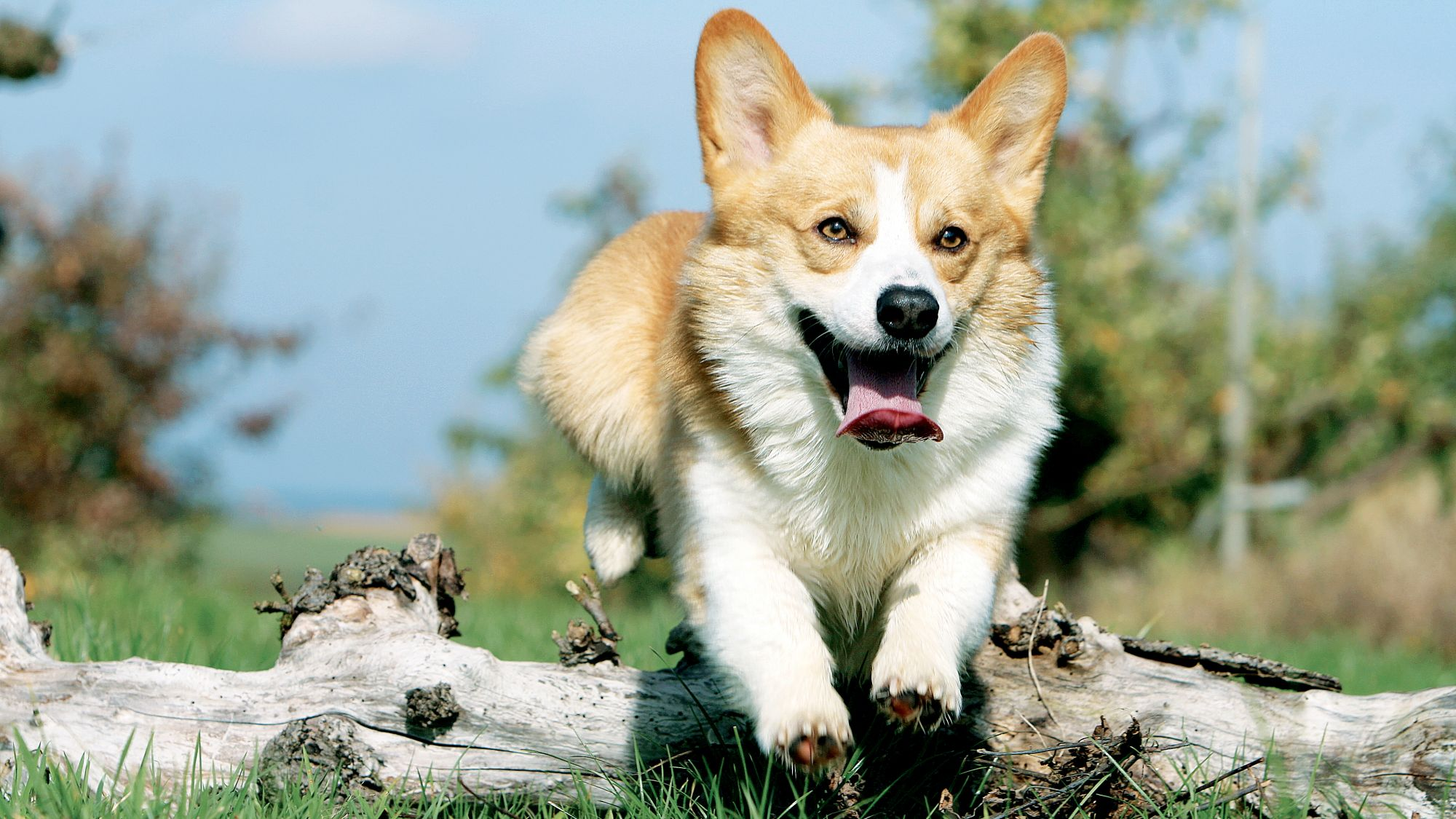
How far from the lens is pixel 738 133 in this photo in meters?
3.11

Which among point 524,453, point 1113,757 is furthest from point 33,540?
point 1113,757

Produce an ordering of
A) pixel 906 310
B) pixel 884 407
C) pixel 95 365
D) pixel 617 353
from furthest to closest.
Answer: pixel 95 365 → pixel 617 353 → pixel 884 407 → pixel 906 310

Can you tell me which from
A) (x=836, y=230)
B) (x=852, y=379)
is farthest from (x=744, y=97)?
(x=852, y=379)

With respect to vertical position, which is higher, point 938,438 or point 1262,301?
point 938,438

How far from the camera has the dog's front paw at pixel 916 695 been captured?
2.43m

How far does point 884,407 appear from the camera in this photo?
2.69m

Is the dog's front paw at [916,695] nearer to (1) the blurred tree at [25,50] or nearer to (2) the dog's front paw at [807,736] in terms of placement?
(2) the dog's front paw at [807,736]

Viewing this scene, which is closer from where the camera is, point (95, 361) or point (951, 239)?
point (951, 239)

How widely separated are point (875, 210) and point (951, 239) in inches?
8.4

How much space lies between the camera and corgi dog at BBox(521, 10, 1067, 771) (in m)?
2.62

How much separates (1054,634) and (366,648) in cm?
171

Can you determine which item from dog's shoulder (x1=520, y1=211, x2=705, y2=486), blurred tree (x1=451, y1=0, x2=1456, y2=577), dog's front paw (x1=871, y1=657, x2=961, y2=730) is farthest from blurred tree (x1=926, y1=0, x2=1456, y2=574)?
dog's front paw (x1=871, y1=657, x2=961, y2=730)

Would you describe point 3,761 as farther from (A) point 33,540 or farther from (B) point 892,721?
(A) point 33,540

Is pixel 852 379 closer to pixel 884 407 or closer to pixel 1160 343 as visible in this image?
pixel 884 407
